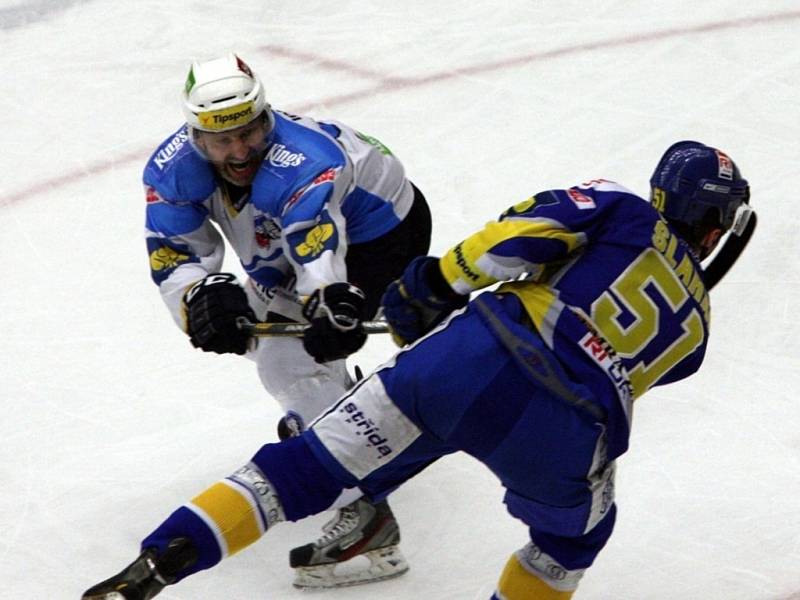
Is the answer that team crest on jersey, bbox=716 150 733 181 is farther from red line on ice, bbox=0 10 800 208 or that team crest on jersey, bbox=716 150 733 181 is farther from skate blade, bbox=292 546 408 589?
red line on ice, bbox=0 10 800 208

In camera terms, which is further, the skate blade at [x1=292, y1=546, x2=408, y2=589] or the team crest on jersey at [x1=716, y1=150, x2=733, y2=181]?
the skate blade at [x1=292, y1=546, x2=408, y2=589]

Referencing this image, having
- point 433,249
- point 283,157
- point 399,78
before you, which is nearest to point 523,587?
point 283,157

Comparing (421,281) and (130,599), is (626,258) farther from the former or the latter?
(130,599)

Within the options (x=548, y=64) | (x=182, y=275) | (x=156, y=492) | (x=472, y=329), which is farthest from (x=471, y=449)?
(x=548, y=64)

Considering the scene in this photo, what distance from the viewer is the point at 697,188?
281cm

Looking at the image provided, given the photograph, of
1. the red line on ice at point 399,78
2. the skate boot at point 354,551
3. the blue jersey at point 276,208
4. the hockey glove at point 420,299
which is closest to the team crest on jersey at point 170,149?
the blue jersey at point 276,208

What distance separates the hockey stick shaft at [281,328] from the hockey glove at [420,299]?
0.37 m

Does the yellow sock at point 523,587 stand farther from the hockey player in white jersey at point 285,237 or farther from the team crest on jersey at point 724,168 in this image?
the team crest on jersey at point 724,168

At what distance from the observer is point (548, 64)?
5.81 m

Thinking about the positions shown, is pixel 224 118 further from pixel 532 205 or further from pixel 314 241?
pixel 532 205

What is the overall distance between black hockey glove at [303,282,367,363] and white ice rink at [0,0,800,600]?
0.66 m

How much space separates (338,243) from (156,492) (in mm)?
993

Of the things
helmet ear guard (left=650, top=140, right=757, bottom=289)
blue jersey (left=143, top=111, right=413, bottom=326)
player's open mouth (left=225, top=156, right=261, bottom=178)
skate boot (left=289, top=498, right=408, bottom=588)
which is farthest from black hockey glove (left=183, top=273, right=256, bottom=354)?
helmet ear guard (left=650, top=140, right=757, bottom=289)

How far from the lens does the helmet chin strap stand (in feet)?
9.53
